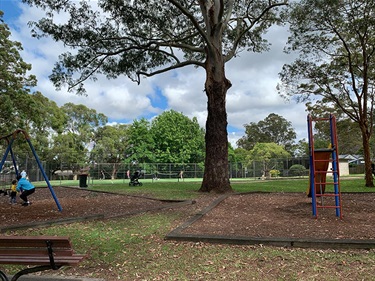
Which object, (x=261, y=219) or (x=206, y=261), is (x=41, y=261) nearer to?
(x=206, y=261)

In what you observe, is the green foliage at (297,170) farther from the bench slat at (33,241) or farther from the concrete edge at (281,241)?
the bench slat at (33,241)

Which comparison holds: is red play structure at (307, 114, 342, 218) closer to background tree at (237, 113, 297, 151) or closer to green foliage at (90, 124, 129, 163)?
green foliage at (90, 124, 129, 163)

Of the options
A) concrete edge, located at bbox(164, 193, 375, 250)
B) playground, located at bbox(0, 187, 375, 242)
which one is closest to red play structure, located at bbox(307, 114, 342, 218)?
playground, located at bbox(0, 187, 375, 242)

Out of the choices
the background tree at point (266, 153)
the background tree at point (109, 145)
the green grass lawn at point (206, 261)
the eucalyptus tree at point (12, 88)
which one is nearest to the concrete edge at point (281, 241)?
the green grass lawn at point (206, 261)

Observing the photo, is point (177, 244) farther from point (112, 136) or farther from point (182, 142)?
point (112, 136)

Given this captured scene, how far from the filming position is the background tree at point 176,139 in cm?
5428

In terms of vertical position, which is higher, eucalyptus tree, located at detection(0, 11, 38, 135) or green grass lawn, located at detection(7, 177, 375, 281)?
eucalyptus tree, located at detection(0, 11, 38, 135)

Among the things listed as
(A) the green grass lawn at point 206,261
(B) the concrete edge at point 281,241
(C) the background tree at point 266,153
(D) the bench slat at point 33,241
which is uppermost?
(C) the background tree at point 266,153

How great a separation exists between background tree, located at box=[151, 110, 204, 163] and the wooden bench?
163ft

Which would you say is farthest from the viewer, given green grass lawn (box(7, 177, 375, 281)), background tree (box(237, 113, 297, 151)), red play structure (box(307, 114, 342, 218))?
background tree (box(237, 113, 297, 151))

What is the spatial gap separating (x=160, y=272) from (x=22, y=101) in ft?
78.1

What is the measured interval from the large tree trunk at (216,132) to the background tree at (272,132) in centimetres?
6502

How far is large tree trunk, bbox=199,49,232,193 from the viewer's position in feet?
48.1

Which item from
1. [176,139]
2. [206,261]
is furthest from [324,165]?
[176,139]
